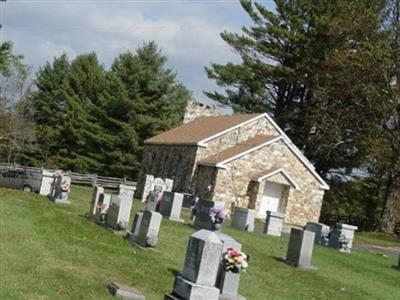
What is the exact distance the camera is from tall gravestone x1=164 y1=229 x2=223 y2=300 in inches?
412

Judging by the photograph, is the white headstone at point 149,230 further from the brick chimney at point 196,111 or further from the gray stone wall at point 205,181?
the brick chimney at point 196,111

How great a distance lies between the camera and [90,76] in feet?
243

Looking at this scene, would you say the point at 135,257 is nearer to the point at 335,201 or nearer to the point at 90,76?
the point at 335,201

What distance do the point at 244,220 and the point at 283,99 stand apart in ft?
101

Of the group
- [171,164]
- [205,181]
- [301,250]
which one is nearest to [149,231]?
[301,250]

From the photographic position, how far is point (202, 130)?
47.0 meters

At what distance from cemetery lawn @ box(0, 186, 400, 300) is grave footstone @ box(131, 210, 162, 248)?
12.5 inches

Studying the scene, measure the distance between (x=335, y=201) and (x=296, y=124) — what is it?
22.4ft

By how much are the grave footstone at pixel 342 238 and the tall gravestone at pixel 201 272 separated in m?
15.2

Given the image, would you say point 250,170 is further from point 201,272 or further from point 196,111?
point 201,272

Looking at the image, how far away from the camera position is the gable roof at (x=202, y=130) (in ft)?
144

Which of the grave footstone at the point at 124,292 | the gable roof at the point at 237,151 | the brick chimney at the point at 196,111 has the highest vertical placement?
the brick chimney at the point at 196,111

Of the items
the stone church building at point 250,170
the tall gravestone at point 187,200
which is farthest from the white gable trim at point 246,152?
the tall gravestone at point 187,200

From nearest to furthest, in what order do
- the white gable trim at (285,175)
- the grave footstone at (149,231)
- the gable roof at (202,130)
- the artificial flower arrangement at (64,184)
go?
the grave footstone at (149,231) < the artificial flower arrangement at (64,184) < the white gable trim at (285,175) < the gable roof at (202,130)
